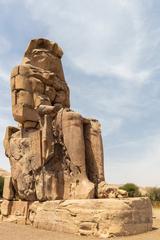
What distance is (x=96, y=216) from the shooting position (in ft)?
18.5

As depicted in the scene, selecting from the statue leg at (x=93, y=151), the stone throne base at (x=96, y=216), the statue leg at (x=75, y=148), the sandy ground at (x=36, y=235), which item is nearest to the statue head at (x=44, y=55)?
the statue leg at (x=75, y=148)

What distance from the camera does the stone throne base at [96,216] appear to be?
5.54 m

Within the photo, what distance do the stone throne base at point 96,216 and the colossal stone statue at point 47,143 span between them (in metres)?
0.48

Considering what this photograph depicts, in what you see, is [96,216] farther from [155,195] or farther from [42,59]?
[155,195]

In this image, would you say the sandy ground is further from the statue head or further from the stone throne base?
the statue head

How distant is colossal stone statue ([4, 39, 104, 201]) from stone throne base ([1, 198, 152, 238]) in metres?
0.48

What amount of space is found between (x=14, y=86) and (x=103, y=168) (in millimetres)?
2847

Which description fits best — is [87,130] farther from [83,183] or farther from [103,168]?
[83,183]

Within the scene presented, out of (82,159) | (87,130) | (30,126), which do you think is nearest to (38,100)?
(30,126)

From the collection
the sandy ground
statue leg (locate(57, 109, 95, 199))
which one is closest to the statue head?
statue leg (locate(57, 109, 95, 199))

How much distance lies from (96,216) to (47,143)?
222cm

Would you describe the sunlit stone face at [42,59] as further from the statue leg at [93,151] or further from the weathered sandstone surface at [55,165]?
the statue leg at [93,151]

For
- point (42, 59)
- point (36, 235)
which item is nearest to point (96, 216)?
point (36, 235)

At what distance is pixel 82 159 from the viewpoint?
6.96 m
